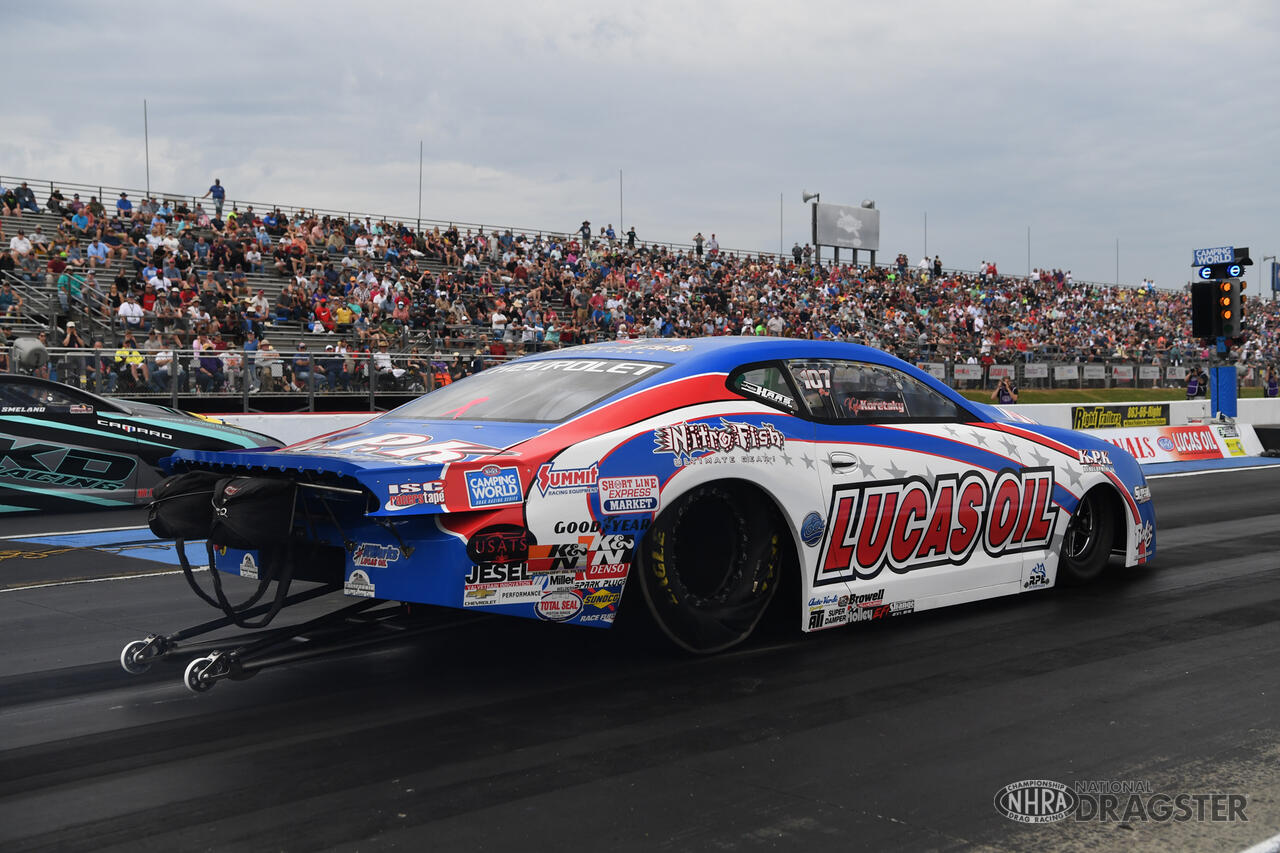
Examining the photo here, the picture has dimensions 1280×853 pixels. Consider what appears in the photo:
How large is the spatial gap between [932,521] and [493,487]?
266 cm

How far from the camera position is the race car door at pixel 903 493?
5914 mm

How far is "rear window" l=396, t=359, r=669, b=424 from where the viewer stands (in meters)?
5.43

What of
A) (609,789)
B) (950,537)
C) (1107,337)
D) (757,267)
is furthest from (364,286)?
(1107,337)

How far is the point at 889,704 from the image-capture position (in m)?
4.98

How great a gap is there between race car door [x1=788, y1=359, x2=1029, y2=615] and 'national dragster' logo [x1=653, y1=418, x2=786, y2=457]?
0.35 m

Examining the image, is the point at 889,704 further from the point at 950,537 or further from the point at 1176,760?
the point at 950,537

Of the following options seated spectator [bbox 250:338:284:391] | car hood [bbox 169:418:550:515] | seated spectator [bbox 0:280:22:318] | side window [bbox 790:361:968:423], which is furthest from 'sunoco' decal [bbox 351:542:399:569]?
seated spectator [bbox 0:280:22:318]

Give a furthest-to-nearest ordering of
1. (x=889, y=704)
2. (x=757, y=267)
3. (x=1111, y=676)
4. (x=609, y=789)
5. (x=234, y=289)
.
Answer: (x=757, y=267) → (x=234, y=289) → (x=1111, y=676) → (x=889, y=704) → (x=609, y=789)

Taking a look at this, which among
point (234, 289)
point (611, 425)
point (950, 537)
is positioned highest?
point (234, 289)

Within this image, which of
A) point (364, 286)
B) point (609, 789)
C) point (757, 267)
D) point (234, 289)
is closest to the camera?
point (609, 789)

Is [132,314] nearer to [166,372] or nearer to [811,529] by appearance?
[166,372]

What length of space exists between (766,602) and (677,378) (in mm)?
1190

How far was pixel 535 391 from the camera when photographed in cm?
570

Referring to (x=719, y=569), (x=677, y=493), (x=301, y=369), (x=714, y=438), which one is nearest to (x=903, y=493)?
(x=719, y=569)
